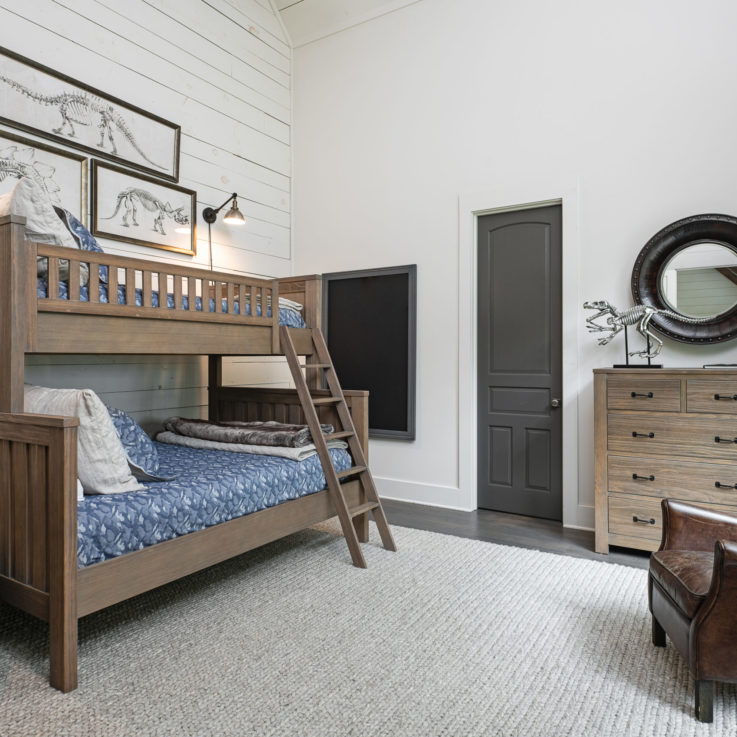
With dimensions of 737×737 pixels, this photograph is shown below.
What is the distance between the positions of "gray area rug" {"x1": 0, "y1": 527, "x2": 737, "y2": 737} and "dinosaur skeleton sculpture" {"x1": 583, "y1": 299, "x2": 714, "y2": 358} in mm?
1261

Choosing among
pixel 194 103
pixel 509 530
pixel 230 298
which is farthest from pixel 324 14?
pixel 509 530

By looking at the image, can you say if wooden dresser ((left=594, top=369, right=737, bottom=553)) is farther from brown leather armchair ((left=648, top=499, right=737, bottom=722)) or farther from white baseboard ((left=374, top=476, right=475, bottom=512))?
white baseboard ((left=374, top=476, right=475, bottom=512))

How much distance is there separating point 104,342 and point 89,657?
1106 mm

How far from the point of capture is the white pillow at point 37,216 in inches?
79.2

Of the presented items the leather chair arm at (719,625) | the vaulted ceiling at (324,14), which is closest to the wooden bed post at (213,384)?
the vaulted ceiling at (324,14)

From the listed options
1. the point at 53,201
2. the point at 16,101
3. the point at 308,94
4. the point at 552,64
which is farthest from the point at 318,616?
the point at 308,94

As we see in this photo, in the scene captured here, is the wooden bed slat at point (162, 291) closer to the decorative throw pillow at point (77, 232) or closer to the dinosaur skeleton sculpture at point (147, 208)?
the decorative throw pillow at point (77, 232)

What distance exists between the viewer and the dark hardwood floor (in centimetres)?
295

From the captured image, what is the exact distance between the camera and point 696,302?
310 centimetres

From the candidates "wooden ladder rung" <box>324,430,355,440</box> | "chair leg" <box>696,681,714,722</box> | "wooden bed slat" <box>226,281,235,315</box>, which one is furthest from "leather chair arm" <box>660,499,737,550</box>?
"wooden bed slat" <box>226,281,235,315</box>

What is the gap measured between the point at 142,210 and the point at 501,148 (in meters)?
2.36

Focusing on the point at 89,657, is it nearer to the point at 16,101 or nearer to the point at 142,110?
the point at 16,101

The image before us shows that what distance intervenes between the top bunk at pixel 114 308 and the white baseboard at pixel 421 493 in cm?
166

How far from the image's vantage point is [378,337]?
425cm
